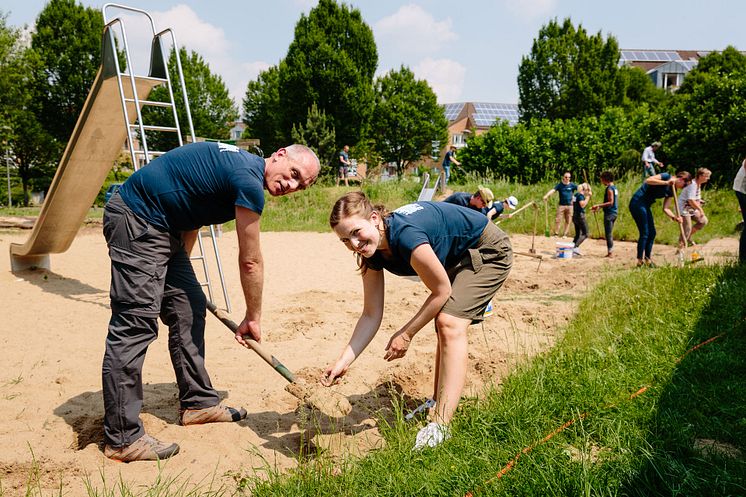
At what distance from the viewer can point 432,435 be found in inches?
112

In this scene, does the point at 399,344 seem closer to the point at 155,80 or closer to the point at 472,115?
the point at 155,80

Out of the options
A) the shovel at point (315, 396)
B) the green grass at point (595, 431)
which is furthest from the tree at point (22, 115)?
the green grass at point (595, 431)

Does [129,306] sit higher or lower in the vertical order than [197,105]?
lower

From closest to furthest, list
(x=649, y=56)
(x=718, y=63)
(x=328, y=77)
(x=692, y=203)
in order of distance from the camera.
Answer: (x=692, y=203) → (x=718, y=63) → (x=328, y=77) → (x=649, y=56)

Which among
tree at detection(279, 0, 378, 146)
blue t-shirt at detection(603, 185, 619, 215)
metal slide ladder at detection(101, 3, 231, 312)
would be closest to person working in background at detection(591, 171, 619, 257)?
blue t-shirt at detection(603, 185, 619, 215)

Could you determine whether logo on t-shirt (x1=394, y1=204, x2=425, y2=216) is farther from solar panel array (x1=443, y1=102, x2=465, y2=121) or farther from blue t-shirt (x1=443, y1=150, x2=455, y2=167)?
solar panel array (x1=443, y1=102, x2=465, y2=121)

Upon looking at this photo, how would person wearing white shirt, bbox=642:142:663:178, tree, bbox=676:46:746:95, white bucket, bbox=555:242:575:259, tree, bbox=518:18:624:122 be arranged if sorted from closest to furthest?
1. white bucket, bbox=555:242:575:259
2. person wearing white shirt, bbox=642:142:663:178
3. tree, bbox=676:46:746:95
4. tree, bbox=518:18:624:122

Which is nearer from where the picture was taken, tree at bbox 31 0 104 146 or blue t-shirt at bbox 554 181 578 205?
blue t-shirt at bbox 554 181 578 205

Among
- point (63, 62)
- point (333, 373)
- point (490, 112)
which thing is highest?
point (63, 62)

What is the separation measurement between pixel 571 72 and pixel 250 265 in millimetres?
30391

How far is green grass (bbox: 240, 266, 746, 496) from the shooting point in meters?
2.35

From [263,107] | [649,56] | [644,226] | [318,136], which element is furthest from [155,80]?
[649,56]

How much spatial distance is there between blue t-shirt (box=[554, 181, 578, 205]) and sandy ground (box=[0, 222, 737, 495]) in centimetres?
478

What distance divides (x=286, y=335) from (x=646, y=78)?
3573 centimetres
